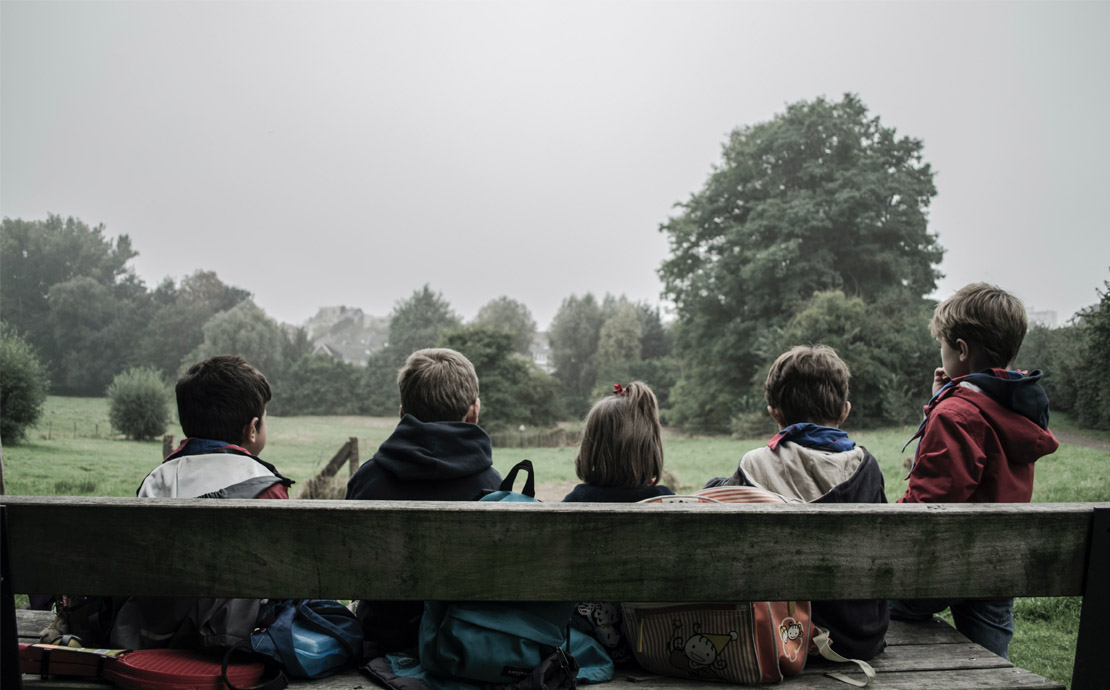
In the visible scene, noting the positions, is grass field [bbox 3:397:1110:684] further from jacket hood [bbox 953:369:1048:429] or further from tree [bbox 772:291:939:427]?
jacket hood [bbox 953:369:1048:429]

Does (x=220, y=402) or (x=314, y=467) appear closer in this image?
(x=220, y=402)

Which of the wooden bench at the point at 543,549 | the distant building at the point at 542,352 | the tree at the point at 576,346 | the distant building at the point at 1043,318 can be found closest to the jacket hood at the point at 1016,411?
the wooden bench at the point at 543,549

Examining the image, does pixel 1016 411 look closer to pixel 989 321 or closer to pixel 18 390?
pixel 989 321

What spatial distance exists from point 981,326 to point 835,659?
4.51ft

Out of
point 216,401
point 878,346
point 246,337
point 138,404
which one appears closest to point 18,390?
point 138,404

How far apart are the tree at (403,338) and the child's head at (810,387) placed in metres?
16.5

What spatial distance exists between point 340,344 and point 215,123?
9239 millimetres

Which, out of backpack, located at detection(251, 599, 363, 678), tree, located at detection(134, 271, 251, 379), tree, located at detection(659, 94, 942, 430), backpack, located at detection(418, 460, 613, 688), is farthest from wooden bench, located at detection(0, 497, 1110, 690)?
tree, located at detection(659, 94, 942, 430)

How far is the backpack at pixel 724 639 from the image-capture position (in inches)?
65.6

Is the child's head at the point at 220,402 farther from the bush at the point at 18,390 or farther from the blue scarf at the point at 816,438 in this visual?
the bush at the point at 18,390

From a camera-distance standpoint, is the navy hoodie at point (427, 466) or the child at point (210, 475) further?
the navy hoodie at point (427, 466)

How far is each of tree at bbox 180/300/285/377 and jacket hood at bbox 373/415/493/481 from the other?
33.0 feet

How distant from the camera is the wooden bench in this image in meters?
1.41

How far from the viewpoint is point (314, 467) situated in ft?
37.2
